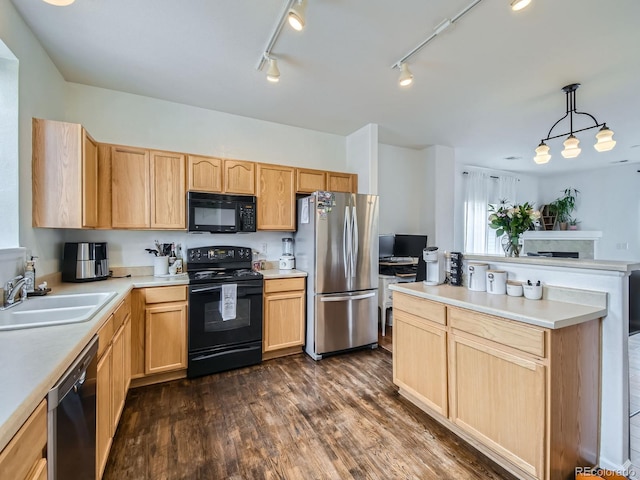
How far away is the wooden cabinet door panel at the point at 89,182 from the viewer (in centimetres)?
218

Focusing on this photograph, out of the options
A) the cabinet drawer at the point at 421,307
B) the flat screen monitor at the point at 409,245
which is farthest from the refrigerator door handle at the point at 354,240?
the flat screen monitor at the point at 409,245

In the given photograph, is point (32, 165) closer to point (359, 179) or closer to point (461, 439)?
point (359, 179)

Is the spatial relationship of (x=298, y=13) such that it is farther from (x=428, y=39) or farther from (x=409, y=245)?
(x=409, y=245)

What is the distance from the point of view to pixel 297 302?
316 centimetres

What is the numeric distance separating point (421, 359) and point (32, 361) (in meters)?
2.10

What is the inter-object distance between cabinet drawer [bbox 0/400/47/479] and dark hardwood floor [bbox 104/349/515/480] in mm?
1023

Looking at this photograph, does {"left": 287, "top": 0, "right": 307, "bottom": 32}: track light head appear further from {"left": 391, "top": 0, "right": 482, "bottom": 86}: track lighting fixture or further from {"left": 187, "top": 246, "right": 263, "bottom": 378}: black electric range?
{"left": 187, "top": 246, "right": 263, "bottom": 378}: black electric range

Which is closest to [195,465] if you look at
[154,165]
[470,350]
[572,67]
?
[470,350]

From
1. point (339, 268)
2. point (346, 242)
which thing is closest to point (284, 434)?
point (339, 268)

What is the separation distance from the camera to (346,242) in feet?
10.4

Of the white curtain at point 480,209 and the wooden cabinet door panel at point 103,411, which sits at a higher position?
the white curtain at point 480,209

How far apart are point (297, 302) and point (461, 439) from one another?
1845 millimetres

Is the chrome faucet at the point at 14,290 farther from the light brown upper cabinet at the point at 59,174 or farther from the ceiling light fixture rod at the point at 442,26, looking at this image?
the ceiling light fixture rod at the point at 442,26

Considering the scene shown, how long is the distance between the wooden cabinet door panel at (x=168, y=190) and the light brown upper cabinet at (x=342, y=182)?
1694mm
